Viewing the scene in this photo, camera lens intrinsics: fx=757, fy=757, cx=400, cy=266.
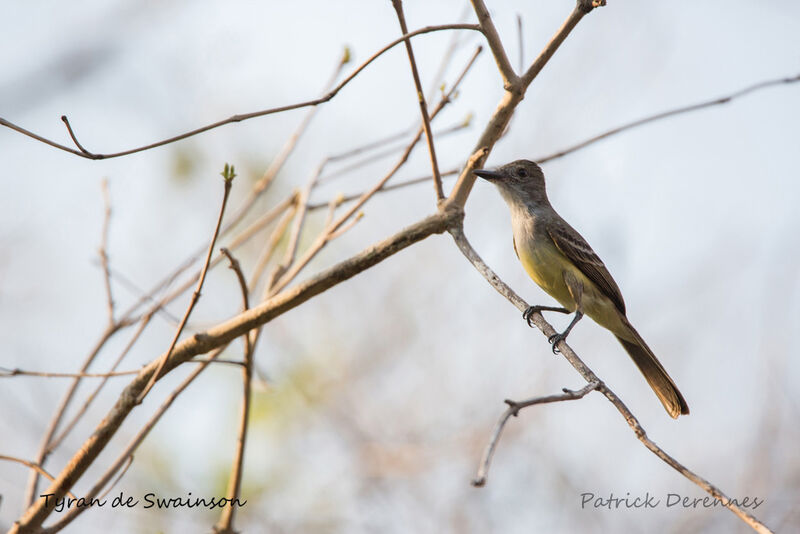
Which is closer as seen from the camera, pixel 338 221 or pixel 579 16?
pixel 579 16

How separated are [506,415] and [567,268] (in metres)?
3.17

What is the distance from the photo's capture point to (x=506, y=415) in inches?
77.8

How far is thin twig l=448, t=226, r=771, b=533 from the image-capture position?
1.84 metres

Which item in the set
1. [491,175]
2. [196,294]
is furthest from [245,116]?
[491,175]

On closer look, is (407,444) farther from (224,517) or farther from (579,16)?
(579,16)

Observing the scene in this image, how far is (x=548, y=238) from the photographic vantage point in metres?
5.11

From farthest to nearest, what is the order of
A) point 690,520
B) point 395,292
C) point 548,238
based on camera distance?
point 395,292 → point 690,520 → point 548,238

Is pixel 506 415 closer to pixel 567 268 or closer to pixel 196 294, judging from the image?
pixel 196 294

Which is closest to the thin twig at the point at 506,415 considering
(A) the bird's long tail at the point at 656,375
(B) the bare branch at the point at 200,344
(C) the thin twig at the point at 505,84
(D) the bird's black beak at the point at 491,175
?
(B) the bare branch at the point at 200,344

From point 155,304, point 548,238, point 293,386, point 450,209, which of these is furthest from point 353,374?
point 450,209

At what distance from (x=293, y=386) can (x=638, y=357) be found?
3.60 m

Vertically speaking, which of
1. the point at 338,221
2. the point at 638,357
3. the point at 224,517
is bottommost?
the point at 224,517

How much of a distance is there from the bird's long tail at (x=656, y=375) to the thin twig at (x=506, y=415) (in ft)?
7.90

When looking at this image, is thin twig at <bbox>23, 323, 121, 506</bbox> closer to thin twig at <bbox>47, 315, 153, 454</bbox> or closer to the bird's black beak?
thin twig at <bbox>47, 315, 153, 454</bbox>
